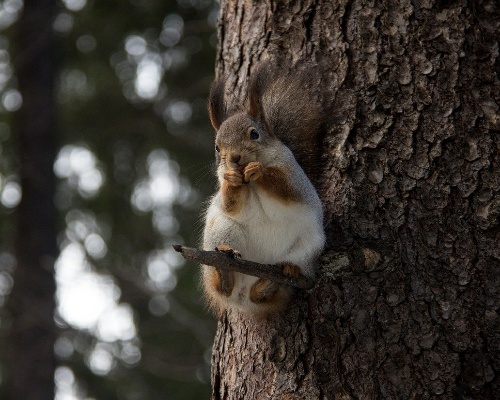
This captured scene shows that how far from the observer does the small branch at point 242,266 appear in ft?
5.23

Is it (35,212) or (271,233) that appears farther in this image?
(35,212)

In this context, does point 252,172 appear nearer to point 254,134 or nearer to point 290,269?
point 254,134

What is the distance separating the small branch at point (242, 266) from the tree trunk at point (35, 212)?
175 inches

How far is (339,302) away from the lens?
1821 mm

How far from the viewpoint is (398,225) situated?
6.20ft

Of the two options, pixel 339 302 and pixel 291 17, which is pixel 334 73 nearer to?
pixel 291 17

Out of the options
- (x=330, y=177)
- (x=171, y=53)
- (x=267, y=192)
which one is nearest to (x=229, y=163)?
(x=267, y=192)

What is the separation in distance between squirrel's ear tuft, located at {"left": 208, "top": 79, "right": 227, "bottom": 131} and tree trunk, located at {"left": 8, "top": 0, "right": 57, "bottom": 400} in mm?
4177

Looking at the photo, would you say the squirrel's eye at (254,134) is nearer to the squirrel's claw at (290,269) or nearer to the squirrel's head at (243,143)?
the squirrel's head at (243,143)

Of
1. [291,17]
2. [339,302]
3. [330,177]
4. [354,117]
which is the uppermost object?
[291,17]

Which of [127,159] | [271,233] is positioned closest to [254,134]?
[271,233]

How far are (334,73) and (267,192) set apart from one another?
0.47 metres

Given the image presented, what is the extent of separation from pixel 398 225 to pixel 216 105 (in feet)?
2.03

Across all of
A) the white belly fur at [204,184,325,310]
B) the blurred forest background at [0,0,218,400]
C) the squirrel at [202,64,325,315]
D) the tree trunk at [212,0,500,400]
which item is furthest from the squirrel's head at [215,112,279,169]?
the blurred forest background at [0,0,218,400]
